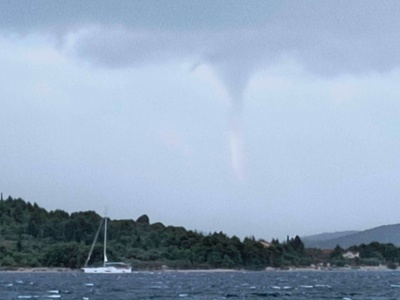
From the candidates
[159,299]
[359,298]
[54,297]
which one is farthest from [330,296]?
[54,297]

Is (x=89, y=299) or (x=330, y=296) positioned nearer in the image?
(x=89, y=299)

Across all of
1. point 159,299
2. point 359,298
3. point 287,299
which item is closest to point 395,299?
point 359,298

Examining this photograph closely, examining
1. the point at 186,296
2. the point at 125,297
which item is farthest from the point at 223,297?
the point at 125,297

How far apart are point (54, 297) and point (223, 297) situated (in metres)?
15.5

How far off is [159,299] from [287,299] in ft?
38.2

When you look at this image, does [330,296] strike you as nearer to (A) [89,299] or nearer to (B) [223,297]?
(B) [223,297]

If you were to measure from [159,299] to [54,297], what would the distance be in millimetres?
10208

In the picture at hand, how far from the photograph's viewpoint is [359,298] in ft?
289

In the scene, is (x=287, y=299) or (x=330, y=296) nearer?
(x=287, y=299)

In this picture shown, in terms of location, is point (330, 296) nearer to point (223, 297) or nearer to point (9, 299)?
point (223, 297)

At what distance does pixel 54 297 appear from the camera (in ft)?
282

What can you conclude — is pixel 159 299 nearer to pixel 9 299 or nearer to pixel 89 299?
pixel 89 299

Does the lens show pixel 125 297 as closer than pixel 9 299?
No

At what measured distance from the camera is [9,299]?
82.1 m
